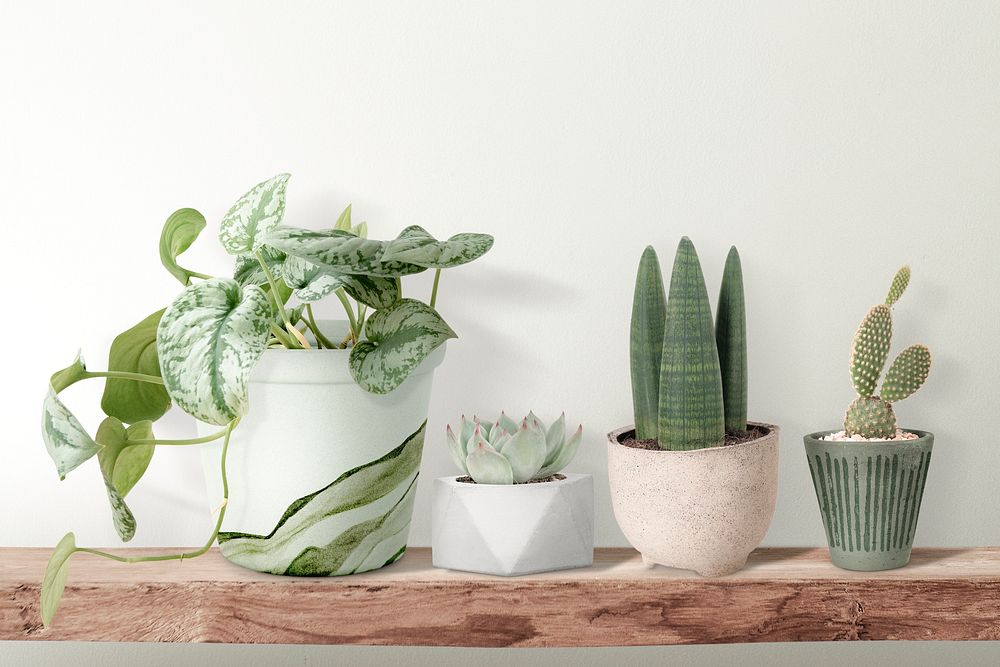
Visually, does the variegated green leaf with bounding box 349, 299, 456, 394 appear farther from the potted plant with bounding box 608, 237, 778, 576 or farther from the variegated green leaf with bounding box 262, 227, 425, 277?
the potted plant with bounding box 608, 237, 778, 576

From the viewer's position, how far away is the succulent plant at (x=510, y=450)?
78cm

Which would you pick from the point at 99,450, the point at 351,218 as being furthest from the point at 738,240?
the point at 99,450

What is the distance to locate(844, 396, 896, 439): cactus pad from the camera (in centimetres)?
80

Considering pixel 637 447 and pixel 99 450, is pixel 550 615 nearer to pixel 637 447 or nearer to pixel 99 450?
pixel 637 447

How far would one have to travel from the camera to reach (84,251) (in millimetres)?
967

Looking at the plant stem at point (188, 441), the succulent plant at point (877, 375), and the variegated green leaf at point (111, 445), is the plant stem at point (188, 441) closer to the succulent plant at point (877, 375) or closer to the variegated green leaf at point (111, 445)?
the variegated green leaf at point (111, 445)

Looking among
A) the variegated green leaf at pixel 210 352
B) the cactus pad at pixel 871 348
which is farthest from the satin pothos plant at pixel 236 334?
the cactus pad at pixel 871 348

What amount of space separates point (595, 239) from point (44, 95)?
64 centimetres

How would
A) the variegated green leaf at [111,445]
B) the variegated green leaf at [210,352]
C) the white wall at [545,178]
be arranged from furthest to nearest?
the white wall at [545,178]
the variegated green leaf at [111,445]
the variegated green leaf at [210,352]

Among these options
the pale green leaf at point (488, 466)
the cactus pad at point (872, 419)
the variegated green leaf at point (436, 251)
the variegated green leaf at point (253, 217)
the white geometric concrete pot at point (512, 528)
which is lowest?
the white geometric concrete pot at point (512, 528)

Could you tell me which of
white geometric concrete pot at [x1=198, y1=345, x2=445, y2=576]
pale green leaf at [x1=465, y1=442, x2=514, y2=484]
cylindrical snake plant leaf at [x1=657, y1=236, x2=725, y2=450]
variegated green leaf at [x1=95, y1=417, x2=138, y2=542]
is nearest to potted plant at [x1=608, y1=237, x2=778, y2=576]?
cylindrical snake plant leaf at [x1=657, y1=236, x2=725, y2=450]

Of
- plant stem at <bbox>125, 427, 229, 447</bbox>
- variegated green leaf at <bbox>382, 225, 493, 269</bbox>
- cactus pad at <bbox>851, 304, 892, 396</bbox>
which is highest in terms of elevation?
variegated green leaf at <bbox>382, 225, 493, 269</bbox>

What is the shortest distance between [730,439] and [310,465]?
383 mm

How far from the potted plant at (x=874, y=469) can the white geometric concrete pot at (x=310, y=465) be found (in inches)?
15.8
